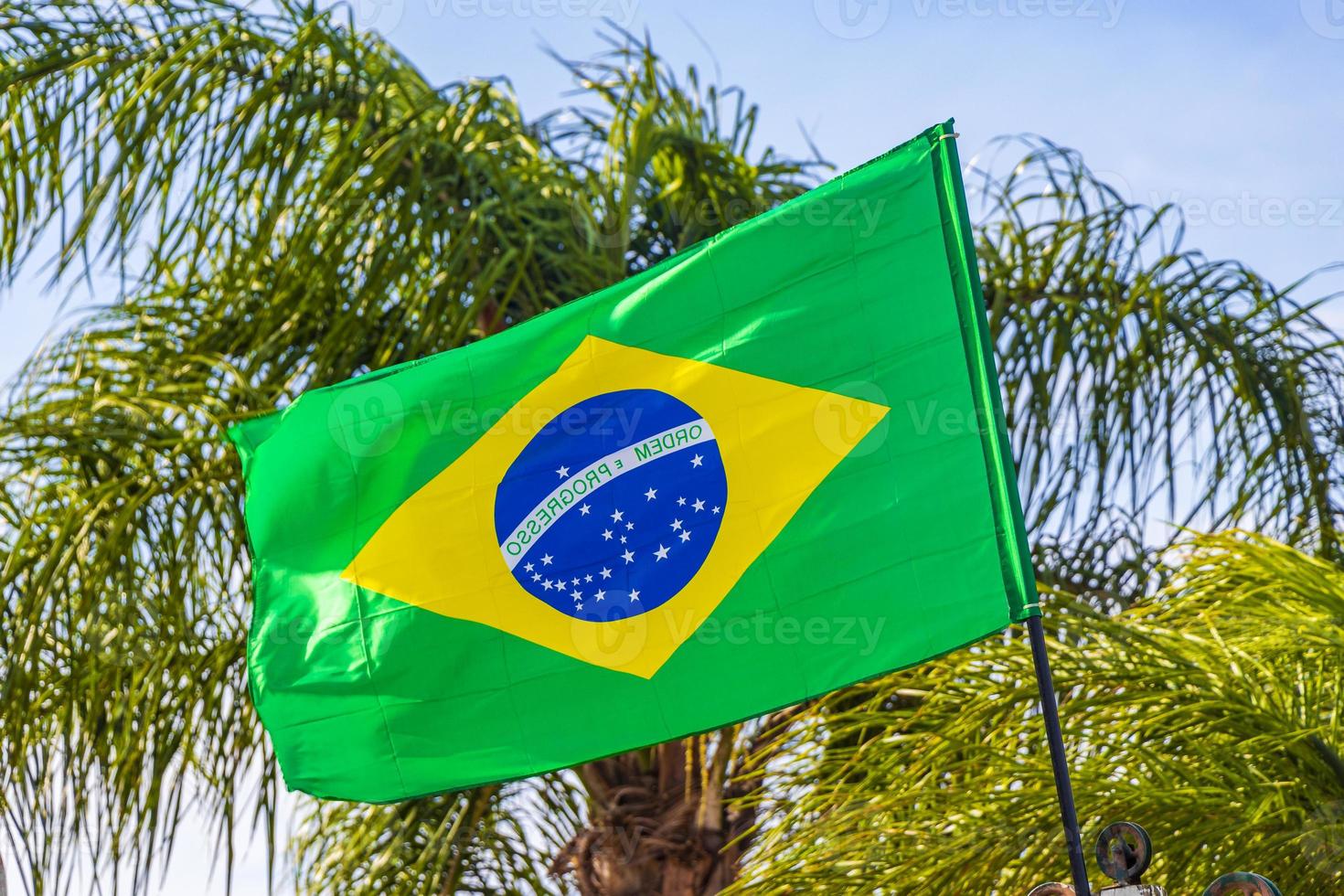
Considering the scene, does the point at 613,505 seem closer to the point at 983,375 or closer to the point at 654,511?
the point at 654,511

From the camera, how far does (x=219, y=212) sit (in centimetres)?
541

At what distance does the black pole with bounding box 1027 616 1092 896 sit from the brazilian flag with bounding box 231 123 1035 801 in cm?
20

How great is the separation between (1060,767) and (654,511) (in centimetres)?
114

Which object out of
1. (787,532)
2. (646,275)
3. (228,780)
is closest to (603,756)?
(787,532)

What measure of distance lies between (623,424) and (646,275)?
36 centimetres

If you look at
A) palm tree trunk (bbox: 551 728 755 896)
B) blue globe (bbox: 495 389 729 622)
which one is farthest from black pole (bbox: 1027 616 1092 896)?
palm tree trunk (bbox: 551 728 755 896)

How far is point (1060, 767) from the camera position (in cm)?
271

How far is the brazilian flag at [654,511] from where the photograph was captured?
128 inches

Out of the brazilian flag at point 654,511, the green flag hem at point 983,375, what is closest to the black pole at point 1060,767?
the green flag hem at point 983,375

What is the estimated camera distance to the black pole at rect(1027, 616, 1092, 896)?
2.63m

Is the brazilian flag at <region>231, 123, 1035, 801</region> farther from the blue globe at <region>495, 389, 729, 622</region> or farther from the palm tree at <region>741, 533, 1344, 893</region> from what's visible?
the palm tree at <region>741, 533, 1344, 893</region>

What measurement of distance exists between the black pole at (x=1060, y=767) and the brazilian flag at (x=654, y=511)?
20 cm

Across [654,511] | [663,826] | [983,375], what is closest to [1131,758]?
[983,375]

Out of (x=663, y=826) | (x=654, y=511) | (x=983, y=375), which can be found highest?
(x=983, y=375)
